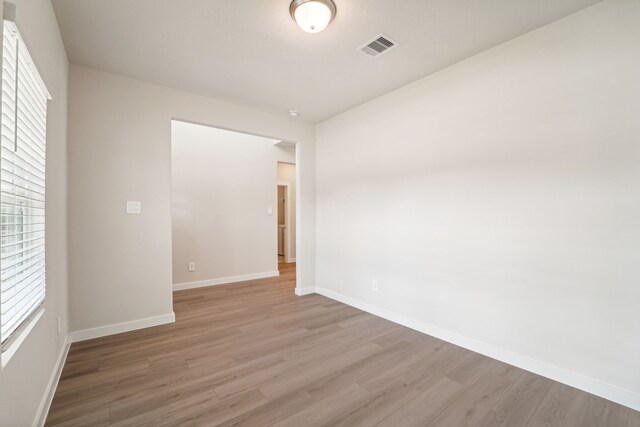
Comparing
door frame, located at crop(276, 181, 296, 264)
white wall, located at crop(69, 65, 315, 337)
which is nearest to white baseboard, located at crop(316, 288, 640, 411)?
white wall, located at crop(69, 65, 315, 337)

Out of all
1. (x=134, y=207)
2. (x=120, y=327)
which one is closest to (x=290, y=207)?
(x=134, y=207)

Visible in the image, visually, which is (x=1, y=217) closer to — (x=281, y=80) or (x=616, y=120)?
(x=281, y=80)

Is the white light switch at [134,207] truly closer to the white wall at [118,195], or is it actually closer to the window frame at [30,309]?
the white wall at [118,195]

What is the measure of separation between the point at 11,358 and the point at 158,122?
2.61 metres

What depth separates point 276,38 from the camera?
236cm

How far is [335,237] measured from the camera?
13.8 feet

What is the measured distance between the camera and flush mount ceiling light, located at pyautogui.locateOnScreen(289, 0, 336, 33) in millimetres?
1927

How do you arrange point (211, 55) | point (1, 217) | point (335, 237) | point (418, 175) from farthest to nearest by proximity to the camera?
point (335, 237) < point (418, 175) < point (211, 55) < point (1, 217)

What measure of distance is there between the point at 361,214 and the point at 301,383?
2191 mm

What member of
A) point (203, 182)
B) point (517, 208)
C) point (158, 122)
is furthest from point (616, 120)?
point (203, 182)

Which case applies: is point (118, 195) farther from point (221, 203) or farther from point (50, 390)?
point (221, 203)

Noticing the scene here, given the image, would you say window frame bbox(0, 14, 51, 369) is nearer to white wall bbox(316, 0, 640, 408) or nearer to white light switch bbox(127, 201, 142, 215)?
white light switch bbox(127, 201, 142, 215)

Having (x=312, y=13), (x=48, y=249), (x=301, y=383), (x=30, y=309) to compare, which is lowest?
(x=301, y=383)

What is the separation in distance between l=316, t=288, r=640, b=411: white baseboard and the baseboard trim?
2.52 meters
